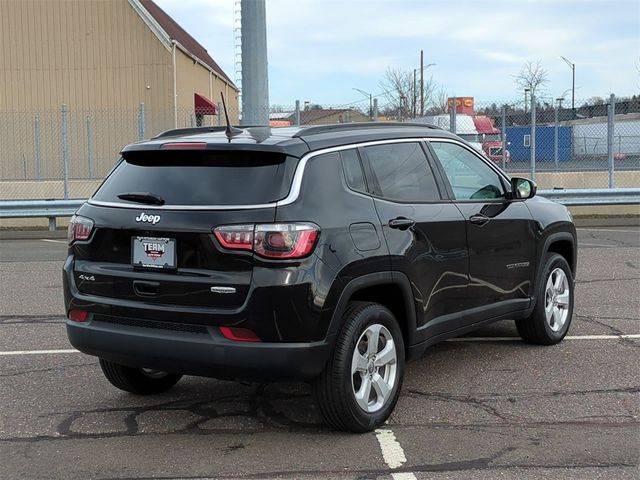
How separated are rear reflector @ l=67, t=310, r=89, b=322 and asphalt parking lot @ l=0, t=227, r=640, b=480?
0.65m

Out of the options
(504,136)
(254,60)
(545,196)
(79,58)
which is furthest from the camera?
(79,58)

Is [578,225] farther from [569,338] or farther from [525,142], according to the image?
[569,338]

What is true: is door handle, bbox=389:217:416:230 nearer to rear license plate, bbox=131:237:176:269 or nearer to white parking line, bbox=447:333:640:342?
rear license plate, bbox=131:237:176:269

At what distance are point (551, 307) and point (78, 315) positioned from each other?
149 inches

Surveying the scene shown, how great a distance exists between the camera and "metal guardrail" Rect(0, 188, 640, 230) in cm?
1588

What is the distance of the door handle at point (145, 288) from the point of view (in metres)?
4.29

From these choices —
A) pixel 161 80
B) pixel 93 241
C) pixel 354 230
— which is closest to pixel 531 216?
pixel 354 230

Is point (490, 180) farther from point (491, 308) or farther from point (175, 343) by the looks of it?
point (175, 343)

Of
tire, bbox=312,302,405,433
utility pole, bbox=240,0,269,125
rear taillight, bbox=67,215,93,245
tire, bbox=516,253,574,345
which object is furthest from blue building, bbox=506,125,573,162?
rear taillight, bbox=67,215,93,245

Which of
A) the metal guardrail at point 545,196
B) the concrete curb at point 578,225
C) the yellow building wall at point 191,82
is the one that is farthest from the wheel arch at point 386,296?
the yellow building wall at point 191,82

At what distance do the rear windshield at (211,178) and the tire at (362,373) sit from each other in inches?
32.9

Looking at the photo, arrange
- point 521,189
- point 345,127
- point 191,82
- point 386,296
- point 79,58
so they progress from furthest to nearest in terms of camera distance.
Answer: point 191,82 < point 79,58 < point 521,189 < point 345,127 < point 386,296

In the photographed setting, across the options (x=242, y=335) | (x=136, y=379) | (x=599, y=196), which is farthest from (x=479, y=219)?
(x=599, y=196)

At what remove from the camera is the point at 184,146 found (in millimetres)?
4527
